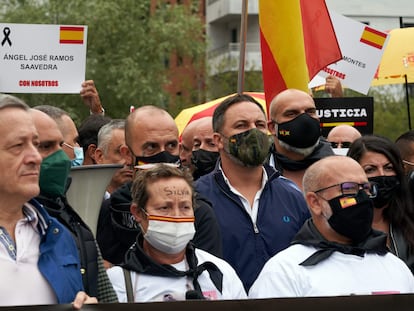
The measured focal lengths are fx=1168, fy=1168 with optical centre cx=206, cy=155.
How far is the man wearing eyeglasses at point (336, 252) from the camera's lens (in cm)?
541

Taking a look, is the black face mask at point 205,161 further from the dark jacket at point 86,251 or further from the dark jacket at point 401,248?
the dark jacket at point 86,251

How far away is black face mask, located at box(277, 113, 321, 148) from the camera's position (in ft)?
22.9

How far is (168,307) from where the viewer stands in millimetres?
4340

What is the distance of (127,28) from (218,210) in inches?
1174

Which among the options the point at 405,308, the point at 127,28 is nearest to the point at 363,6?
the point at 127,28

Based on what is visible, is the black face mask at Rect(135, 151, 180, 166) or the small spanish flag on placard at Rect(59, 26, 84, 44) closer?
the black face mask at Rect(135, 151, 180, 166)

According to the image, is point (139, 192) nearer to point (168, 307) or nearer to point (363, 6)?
point (168, 307)

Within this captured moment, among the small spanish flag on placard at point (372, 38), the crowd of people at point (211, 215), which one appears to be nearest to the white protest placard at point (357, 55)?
the small spanish flag on placard at point (372, 38)

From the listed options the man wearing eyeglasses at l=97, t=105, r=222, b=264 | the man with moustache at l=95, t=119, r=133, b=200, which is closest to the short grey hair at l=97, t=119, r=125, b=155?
the man with moustache at l=95, t=119, r=133, b=200

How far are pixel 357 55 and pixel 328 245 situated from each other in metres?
5.28

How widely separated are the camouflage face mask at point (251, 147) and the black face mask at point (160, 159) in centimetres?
39

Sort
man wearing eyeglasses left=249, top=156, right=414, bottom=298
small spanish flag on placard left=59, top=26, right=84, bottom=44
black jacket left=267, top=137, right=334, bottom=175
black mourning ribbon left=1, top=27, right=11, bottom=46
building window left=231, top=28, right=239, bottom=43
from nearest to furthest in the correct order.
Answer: man wearing eyeglasses left=249, top=156, right=414, bottom=298
black jacket left=267, top=137, right=334, bottom=175
black mourning ribbon left=1, top=27, right=11, bottom=46
small spanish flag on placard left=59, top=26, right=84, bottom=44
building window left=231, top=28, right=239, bottom=43

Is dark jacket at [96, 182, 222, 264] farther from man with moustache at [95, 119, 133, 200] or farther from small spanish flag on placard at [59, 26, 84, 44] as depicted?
small spanish flag on placard at [59, 26, 84, 44]

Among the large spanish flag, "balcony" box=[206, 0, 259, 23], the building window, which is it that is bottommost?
the large spanish flag
